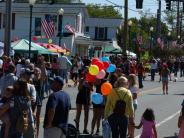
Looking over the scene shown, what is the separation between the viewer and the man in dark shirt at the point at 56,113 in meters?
9.63

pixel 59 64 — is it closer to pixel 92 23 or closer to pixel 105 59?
pixel 105 59

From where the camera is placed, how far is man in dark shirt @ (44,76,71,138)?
9.63 metres

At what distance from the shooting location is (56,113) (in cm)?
978

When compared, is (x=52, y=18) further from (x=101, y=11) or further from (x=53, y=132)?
(x=101, y=11)

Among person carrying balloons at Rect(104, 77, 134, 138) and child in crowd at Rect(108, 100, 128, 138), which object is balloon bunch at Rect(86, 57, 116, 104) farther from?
child in crowd at Rect(108, 100, 128, 138)

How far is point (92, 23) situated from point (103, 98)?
249 feet

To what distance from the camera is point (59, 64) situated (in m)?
31.9

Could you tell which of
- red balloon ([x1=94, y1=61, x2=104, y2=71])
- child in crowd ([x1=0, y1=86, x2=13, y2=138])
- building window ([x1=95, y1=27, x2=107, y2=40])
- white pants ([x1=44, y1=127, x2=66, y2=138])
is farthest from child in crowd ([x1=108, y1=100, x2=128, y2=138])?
building window ([x1=95, y1=27, x2=107, y2=40])

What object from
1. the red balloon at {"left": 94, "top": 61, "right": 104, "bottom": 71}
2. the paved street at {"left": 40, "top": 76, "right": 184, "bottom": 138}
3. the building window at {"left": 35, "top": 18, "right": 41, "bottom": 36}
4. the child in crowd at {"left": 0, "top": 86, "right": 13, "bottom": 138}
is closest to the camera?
the child in crowd at {"left": 0, "top": 86, "right": 13, "bottom": 138}

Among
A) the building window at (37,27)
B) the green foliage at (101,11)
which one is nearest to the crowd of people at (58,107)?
the building window at (37,27)

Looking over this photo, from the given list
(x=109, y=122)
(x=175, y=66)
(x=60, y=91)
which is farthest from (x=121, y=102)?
(x=175, y=66)

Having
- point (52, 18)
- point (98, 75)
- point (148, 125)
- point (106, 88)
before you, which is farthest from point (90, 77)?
point (52, 18)

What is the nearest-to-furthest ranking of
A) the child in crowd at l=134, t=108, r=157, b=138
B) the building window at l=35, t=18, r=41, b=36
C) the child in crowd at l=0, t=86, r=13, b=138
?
1. the child in crowd at l=0, t=86, r=13, b=138
2. the child in crowd at l=134, t=108, r=157, b=138
3. the building window at l=35, t=18, r=41, b=36

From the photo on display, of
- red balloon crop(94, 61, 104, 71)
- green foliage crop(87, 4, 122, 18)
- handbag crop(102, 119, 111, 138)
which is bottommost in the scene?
handbag crop(102, 119, 111, 138)
